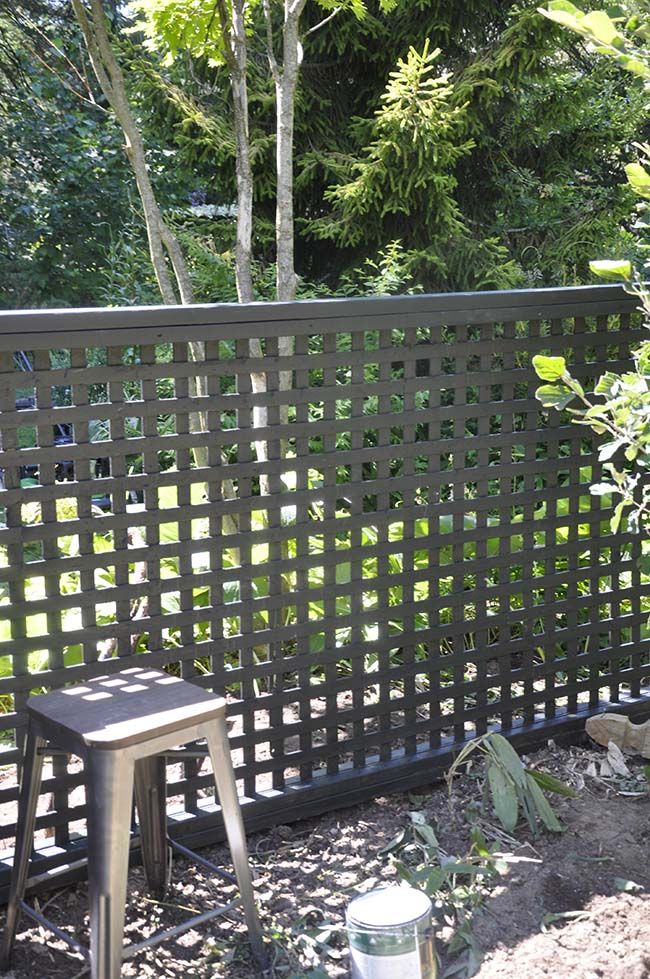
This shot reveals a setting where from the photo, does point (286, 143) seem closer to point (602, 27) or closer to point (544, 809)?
point (602, 27)

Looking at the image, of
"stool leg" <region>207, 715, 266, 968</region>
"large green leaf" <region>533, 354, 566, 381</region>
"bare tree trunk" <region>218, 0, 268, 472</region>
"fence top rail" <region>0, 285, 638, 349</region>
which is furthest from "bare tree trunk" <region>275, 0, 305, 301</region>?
"stool leg" <region>207, 715, 266, 968</region>

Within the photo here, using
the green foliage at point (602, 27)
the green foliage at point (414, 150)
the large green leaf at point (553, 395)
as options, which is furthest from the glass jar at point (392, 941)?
the green foliage at point (414, 150)

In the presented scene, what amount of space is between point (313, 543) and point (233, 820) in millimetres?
1549

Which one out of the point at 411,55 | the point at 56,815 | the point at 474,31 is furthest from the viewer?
the point at 474,31

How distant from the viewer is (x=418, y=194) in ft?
19.4

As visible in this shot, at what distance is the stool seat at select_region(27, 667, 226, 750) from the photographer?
184 centimetres

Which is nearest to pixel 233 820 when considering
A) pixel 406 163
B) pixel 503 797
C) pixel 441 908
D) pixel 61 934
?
Result: pixel 61 934

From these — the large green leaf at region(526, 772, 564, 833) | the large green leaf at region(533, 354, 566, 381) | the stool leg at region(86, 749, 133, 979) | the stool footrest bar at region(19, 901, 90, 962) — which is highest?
the large green leaf at region(533, 354, 566, 381)

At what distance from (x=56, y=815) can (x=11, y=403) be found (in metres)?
0.97

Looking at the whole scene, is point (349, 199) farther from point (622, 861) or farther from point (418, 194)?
point (622, 861)

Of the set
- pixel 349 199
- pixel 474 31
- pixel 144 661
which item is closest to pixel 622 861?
pixel 144 661

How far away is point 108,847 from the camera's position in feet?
5.94

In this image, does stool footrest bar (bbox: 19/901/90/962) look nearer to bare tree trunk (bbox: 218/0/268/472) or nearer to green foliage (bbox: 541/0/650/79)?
bare tree trunk (bbox: 218/0/268/472)

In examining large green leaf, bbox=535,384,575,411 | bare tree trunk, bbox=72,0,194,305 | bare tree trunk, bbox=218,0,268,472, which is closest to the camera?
large green leaf, bbox=535,384,575,411
